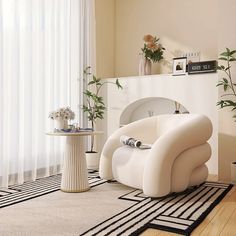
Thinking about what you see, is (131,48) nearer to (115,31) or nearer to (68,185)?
(115,31)

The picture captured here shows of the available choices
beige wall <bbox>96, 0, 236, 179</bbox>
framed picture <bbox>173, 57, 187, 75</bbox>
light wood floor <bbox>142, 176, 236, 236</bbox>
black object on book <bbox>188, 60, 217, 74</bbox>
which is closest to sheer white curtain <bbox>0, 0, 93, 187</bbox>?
beige wall <bbox>96, 0, 236, 179</bbox>

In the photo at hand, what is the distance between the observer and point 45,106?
3807 mm

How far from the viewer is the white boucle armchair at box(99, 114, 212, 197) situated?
266 centimetres

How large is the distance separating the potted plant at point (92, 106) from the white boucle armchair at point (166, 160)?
3.04 feet

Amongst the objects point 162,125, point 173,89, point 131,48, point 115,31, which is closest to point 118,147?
point 162,125

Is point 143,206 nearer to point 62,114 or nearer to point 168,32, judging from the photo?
point 62,114

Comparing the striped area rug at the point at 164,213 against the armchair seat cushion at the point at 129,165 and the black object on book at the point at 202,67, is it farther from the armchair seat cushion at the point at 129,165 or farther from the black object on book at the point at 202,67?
the black object on book at the point at 202,67

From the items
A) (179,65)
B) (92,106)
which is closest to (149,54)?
(179,65)

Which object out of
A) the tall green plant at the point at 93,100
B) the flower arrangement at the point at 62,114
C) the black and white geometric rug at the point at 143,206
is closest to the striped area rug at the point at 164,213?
the black and white geometric rug at the point at 143,206

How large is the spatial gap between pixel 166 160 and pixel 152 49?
217 cm

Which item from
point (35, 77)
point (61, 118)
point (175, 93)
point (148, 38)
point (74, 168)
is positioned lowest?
point (74, 168)

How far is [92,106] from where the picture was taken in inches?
176

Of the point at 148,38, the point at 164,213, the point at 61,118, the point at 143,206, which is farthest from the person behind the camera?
the point at 148,38

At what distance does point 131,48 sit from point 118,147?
2089 millimetres
